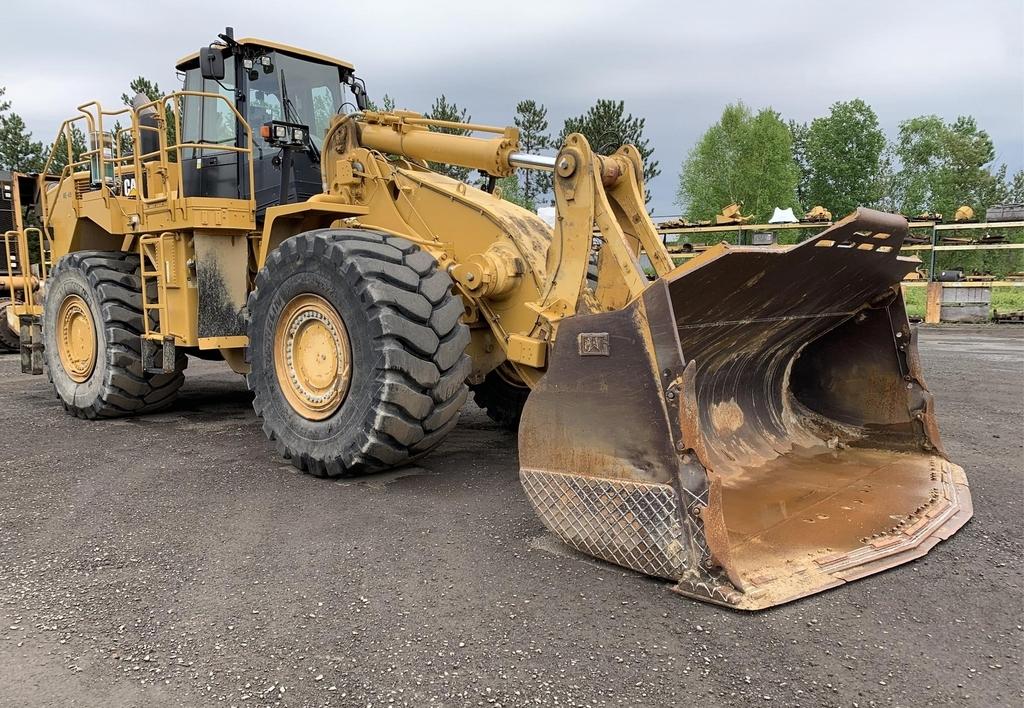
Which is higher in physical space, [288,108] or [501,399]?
[288,108]

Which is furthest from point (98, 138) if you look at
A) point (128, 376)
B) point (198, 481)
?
point (198, 481)

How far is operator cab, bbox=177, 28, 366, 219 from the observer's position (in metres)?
5.88

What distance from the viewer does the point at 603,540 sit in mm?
3152

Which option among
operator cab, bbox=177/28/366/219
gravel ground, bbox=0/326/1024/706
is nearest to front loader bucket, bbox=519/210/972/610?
gravel ground, bbox=0/326/1024/706

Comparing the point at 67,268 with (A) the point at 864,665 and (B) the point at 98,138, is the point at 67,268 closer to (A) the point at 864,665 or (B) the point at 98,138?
(B) the point at 98,138

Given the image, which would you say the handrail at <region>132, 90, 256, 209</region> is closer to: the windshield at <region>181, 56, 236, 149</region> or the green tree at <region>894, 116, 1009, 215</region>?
the windshield at <region>181, 56, 236, 149</region>

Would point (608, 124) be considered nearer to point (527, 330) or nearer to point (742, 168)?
point (742, 168)

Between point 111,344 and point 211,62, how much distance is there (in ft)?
8.35

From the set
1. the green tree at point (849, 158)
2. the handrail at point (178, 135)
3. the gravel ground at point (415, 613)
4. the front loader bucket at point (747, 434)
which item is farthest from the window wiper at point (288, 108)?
the green tree at point (849, 158)

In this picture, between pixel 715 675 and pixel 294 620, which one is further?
pixel 294 620

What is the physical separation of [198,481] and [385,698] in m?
2.79

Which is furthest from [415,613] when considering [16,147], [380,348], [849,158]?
[849,158]

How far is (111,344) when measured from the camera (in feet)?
20.8

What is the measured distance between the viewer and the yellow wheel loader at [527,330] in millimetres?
3074
